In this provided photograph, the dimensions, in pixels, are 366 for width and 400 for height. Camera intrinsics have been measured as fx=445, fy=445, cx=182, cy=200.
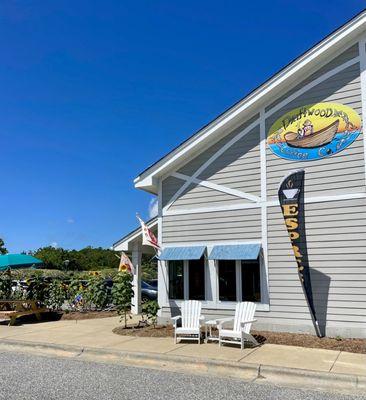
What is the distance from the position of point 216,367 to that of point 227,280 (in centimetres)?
411

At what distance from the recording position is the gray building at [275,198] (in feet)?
33.4

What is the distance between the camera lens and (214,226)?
39.4 ft

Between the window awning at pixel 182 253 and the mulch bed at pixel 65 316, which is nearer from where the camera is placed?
the window awning at pixel 182 253

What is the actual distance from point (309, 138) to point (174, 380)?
21.9 ft

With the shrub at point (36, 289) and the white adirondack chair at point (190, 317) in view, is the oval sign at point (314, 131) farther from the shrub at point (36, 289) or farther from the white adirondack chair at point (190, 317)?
the shrub at point (36, 289)

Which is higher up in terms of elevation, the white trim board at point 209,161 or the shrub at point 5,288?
the white trim board at point 209,161

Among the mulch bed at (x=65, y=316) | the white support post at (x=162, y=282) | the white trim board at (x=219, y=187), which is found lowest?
the mulch bed at (x=65, y=316)

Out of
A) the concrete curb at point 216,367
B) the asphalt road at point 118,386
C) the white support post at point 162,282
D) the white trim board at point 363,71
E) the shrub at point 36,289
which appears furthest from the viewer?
the shrub at point 36,289

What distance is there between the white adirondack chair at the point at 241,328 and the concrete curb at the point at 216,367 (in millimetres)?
1286

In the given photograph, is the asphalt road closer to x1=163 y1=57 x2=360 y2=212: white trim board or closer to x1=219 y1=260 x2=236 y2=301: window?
x1=219 y1=260 x2=236 y2=301: window

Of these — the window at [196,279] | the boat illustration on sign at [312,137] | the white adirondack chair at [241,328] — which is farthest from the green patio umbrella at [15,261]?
the boat illustration on sign at [312,137]

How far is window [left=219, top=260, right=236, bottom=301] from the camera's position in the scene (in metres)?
11.6

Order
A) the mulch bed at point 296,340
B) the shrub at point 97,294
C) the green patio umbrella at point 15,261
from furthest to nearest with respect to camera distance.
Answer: the shrub at point 97,294, the green patio umbrella at point 15,261, the mulch bed at point 296,340

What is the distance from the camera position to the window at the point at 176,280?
489 inches
